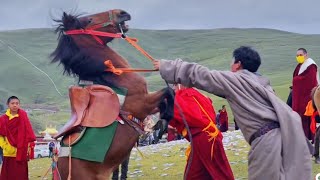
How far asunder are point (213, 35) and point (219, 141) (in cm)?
11467

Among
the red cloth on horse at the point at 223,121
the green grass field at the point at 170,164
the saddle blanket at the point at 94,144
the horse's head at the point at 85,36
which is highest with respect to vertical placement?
the horse's head at the point at 85,36

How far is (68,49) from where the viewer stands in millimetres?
7586

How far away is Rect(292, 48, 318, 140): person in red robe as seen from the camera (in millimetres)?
14359

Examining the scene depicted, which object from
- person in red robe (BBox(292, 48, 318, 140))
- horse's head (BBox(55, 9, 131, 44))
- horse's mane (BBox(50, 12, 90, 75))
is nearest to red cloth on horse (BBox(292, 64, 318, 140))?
person in red robe (BBox(292, 48, 318, 140))

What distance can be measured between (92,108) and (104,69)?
0.41m

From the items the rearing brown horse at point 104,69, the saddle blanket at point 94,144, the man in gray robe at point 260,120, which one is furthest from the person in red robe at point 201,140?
the man in gray robe at point 260,120

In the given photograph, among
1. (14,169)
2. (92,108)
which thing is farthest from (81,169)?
(14,169)

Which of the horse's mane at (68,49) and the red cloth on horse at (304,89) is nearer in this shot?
the horse's mane at (68,49)

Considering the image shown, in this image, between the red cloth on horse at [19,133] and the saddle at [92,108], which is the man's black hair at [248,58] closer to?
the saddle at [92,108]

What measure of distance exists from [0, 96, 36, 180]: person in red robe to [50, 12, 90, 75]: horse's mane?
5236 mm

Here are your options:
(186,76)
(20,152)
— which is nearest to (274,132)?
(186,76)

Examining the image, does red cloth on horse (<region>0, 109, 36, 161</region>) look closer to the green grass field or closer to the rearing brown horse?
the green grass field

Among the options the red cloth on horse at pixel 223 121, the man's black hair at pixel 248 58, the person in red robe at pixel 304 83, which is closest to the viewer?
the man's black hair at pixel 248 58

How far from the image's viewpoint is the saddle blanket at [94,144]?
7164mm
